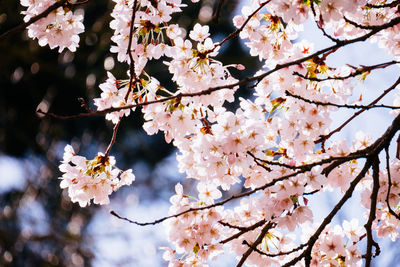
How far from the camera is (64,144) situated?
22.9 ft

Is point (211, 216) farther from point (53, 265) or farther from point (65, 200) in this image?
point (65, 200)

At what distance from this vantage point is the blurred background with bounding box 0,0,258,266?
207 inches

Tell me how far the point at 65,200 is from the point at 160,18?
559 centimetres

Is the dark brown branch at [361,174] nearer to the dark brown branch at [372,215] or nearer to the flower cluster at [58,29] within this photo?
the dark brown branch at [372,215]

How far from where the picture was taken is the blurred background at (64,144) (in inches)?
207

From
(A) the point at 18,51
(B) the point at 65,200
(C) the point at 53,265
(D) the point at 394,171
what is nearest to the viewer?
(D) the point at 394,171

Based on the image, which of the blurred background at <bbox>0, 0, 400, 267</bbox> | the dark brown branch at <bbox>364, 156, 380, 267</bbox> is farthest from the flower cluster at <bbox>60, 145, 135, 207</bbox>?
the blurred background at <bbox>0, 0, 400, 267</bbox>

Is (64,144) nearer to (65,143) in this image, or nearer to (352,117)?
(65,143)

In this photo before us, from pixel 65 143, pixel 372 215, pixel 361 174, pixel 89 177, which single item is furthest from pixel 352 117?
pixel 65 143

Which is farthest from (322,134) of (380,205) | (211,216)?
(211,216)

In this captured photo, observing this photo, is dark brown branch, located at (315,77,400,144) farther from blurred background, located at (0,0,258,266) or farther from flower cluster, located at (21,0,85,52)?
blurred background, located at (0,0,258,266)

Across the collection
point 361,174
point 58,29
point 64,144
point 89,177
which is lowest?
point 89,177

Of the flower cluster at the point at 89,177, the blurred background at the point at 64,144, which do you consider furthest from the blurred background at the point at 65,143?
the flower cluster at the point at 89,177

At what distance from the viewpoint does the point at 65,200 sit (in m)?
6.39
